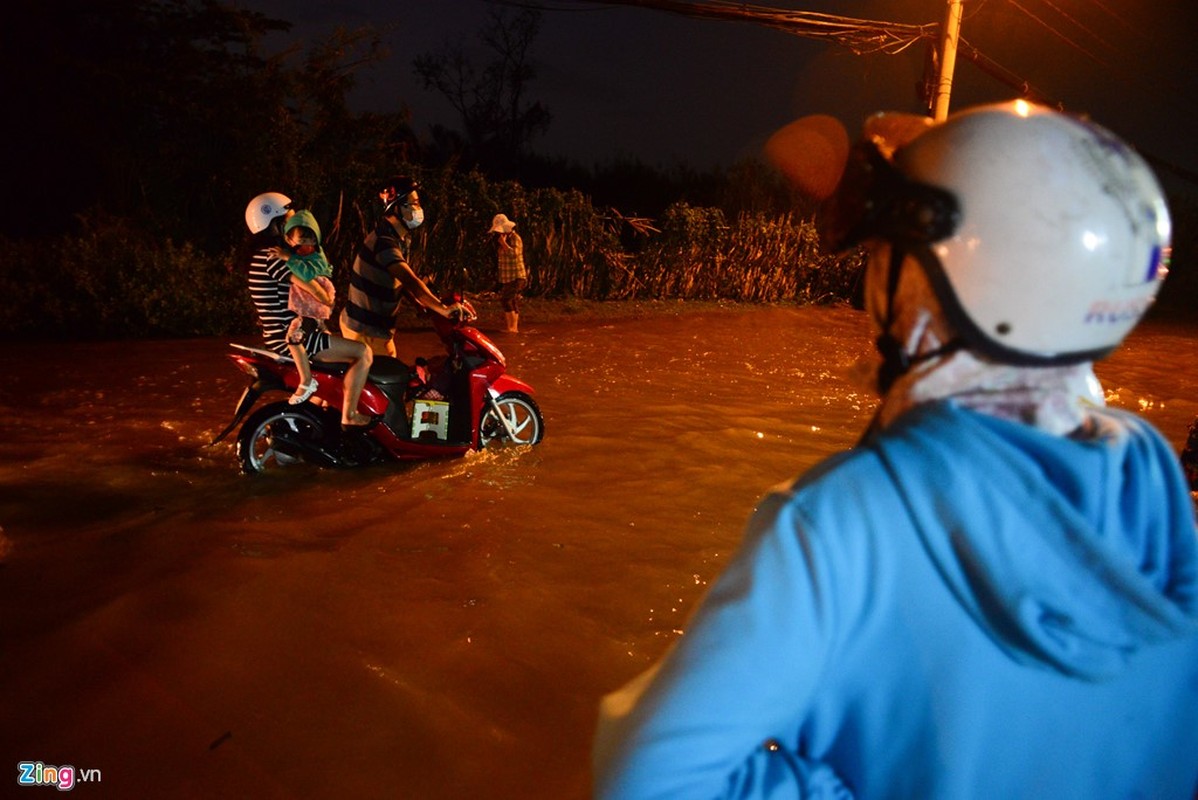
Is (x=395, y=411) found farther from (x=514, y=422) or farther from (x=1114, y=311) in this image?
(x=1114, y=311)

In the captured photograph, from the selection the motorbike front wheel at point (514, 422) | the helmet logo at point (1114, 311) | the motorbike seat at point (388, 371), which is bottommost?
the motorbike front wheel at point (514, 422)

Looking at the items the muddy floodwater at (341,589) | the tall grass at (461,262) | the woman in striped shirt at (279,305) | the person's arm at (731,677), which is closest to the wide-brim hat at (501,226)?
the tall grass at (461,262)

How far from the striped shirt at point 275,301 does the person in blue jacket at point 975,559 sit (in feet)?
15.5

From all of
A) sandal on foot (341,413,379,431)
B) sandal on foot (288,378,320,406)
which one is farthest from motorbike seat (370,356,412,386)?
sandal on foot (288,378,320,406)

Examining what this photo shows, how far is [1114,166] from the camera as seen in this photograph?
1.02 meters

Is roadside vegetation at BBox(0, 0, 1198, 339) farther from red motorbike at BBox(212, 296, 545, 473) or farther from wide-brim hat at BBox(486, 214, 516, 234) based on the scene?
red motorbike at BBox(212, 296, 545, 473)

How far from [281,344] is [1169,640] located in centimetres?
527

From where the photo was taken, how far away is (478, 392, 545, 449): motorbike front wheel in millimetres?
6316

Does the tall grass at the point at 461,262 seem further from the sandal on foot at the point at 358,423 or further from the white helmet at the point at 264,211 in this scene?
the sandal on foot at the point at 358,423

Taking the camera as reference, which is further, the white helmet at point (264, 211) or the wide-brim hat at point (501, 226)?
the wide-brim hat at point (501, 226)

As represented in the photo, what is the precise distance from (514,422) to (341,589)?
272 centimetres

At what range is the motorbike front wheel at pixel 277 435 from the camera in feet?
17.9

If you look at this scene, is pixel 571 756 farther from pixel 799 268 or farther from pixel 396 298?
pixel 799 268

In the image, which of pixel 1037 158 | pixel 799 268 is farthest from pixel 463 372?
pixel 799 268
